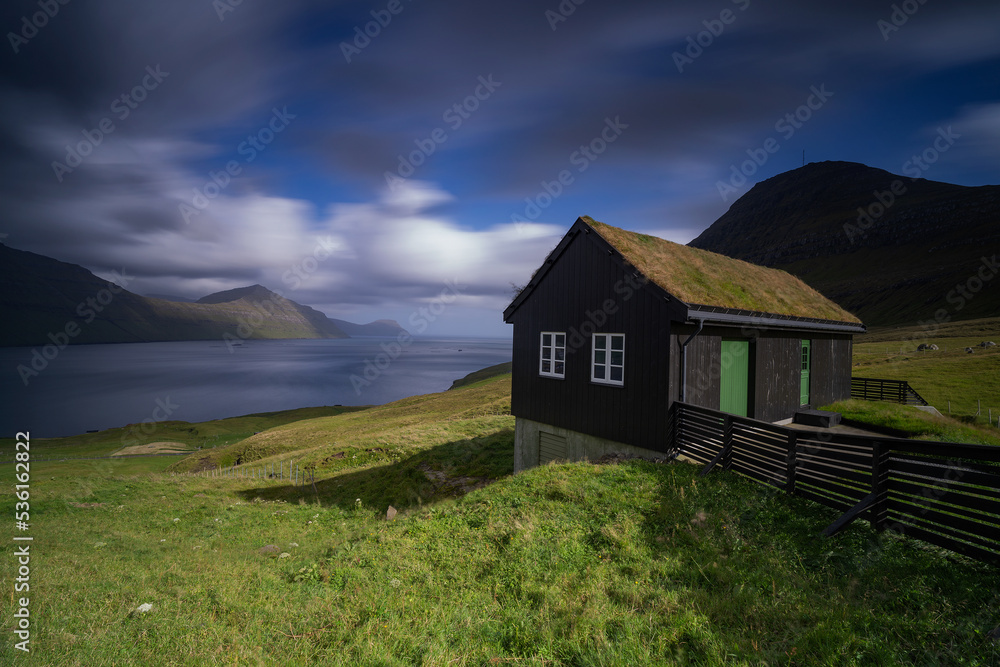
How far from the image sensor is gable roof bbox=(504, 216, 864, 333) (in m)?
12.5

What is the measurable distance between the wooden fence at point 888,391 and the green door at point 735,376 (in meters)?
13.8

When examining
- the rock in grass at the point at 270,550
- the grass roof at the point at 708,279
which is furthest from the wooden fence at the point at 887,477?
the rock in grass at the point at 270,550

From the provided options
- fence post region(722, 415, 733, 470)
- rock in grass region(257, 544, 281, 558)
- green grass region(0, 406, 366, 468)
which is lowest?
green grass region(0, 406, 366, 468)

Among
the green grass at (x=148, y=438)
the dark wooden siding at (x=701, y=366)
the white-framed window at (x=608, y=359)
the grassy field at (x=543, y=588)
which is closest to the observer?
the grassy field at (x=543, y=588)

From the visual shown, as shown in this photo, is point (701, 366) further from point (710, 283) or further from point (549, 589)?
point (549, 589)

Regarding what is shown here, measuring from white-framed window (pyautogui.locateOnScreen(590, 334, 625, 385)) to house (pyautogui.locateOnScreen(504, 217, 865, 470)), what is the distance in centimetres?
3

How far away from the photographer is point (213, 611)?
17.9ft

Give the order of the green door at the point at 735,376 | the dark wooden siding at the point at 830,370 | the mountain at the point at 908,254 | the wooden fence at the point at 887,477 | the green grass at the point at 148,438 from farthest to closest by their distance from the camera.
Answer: the mountain at the point at 908,254
the green grass at the point at 148,438
the dark wooden siding at the point at 830,370
the green door at the point at 735,376
the wooden fence at the point at 887,477

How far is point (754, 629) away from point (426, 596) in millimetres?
3960

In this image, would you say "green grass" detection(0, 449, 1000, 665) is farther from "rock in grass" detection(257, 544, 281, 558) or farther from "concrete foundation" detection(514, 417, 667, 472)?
"concrete foundation" detection(514, 417, 667, 472)

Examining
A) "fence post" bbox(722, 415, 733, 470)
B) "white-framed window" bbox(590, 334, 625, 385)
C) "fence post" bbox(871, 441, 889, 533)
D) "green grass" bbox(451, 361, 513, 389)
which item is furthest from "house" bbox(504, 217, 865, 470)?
"green grass" bbox(451, 361, 513, 389)

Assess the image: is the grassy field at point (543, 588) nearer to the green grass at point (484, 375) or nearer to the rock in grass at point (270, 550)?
the rock in grass at point (270, 550)

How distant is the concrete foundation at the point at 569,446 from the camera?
13093 mm

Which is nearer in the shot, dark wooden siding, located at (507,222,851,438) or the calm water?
dark wooden siding, located at (507,222,851,438)
